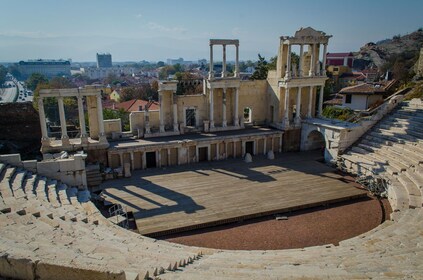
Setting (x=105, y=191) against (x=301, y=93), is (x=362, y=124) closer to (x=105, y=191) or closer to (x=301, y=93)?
(x=301, y=93)

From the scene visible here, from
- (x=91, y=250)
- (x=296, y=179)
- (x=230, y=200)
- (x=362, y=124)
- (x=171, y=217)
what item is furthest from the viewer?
(x=362, y=124)

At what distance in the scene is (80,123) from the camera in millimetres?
18969

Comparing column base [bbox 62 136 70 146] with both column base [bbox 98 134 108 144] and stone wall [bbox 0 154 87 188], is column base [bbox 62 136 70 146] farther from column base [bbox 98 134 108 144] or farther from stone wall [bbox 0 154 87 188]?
stone wall [bbox 0 154 87 188]

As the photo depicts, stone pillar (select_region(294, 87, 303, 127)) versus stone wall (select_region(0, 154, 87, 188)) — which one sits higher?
stone pillar (select_region(294, 87, 303, 127))

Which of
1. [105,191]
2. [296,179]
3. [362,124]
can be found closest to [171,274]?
[105,191]

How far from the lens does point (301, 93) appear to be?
2475 centimetres

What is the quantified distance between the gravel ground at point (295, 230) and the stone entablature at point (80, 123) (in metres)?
9.03

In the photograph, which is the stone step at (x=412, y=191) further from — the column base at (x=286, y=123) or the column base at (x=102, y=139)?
the column base at (x=102, y=139)

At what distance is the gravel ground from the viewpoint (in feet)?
39.4

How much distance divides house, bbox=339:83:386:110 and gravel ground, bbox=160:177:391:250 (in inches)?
814

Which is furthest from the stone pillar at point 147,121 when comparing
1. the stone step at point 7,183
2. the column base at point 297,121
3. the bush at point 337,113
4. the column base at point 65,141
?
the bush at point 337,113

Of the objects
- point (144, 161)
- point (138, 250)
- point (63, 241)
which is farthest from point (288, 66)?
point (63, 241)

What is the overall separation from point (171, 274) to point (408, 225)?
335 inches

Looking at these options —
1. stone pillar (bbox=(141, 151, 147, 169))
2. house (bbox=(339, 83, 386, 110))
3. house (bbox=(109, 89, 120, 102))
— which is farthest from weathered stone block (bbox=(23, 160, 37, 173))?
house (bbox=(109, 89, 120, 102))
